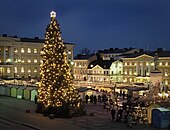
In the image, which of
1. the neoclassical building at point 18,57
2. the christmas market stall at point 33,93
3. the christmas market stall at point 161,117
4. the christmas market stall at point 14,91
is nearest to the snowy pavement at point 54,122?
the christmas market stall at point 161,117

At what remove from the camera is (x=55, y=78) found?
30641mm

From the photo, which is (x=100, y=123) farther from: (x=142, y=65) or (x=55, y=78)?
A: (x=142, y=65)

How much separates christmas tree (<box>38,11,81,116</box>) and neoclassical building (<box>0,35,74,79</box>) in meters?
56.9

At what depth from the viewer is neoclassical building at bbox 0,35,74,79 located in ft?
293

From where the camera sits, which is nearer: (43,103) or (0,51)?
(43,103)

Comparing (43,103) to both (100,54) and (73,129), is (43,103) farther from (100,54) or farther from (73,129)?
(100,54)

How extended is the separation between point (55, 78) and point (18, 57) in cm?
6370

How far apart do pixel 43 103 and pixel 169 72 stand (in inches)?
2054

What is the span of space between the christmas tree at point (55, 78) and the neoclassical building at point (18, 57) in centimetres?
5687

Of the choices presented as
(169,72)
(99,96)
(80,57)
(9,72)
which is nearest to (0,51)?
(9,72)

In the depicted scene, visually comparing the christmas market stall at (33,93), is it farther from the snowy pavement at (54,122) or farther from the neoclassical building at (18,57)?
the neoclassical building at (18,57)

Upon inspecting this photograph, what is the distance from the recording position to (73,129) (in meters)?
25.0

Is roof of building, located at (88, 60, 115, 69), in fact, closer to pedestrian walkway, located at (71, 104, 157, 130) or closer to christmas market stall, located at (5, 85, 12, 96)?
christmas market stall, located at (5, 85, 12, 96)

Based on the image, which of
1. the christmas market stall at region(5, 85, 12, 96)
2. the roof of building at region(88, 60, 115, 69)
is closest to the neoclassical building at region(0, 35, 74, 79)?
the roof of building at region(88, 60, 115, 69)
